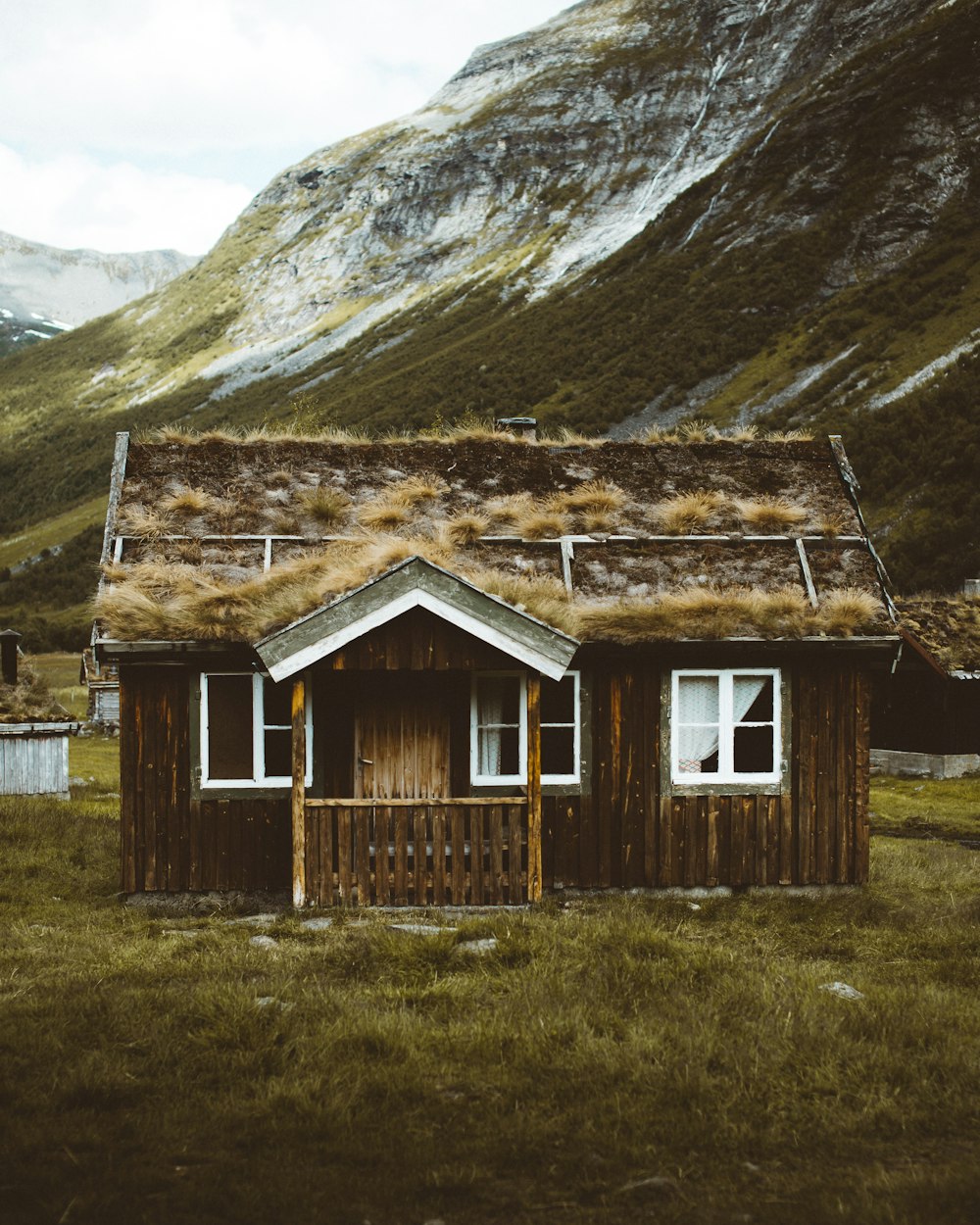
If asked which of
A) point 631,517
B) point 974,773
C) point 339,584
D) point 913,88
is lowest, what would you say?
point 974,773

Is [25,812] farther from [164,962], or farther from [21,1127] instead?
[21,1127]

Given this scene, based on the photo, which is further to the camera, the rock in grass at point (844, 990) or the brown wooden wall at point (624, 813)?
the brown wooden wall at point (624, 813)

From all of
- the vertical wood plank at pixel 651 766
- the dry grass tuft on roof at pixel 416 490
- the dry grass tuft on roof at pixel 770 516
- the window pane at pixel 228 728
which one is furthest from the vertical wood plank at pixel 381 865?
the dry grass tuft on roof at pixel 770 516

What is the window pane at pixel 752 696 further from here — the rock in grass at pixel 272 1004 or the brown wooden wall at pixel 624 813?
the rock in grass at pixel 272 1004

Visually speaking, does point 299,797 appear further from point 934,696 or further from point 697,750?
point 934,696

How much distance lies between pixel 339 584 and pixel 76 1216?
27.5 feet

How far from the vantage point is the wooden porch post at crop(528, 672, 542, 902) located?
13.2 m

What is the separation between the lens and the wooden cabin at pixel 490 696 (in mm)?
13047

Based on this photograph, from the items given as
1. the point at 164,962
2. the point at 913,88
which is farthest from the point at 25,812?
the point at 913,88

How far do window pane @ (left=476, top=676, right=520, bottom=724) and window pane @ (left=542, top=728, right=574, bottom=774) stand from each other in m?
0.45

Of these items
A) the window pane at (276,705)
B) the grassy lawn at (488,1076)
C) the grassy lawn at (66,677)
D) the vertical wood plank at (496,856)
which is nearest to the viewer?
the grassy lawn at (488,1076)

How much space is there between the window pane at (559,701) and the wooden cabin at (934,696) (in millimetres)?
19959

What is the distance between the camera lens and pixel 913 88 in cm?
12556

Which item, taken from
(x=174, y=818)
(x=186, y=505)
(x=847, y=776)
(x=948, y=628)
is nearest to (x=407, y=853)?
(x=174, y=818)
